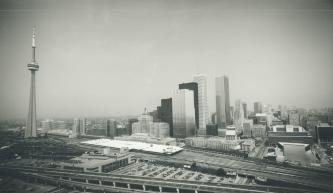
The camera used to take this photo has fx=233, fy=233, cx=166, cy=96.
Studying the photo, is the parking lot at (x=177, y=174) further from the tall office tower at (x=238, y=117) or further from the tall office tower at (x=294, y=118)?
the tall office tower at (x=238, y=117)

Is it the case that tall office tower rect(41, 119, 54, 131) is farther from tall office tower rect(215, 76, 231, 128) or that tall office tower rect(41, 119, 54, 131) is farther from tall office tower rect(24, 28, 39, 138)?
tall office tower rect(215, 76, 231, 128)

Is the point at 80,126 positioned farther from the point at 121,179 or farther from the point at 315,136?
the point at 315,136

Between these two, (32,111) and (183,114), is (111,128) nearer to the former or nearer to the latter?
(183,114)

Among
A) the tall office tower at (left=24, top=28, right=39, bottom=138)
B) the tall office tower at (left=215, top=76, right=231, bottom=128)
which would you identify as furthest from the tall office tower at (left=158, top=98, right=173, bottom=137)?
the tall office tower at (left=24, top=28, right=39, bottom=138)

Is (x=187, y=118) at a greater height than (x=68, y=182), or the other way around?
(x=187, y=118)

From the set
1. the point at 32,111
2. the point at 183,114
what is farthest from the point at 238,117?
the point at 32,111

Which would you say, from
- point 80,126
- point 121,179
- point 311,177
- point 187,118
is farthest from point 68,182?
point 80,126

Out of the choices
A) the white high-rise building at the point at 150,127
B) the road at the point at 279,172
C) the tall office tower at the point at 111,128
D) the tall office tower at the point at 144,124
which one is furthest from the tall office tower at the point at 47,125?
the road at the point at 279,172
